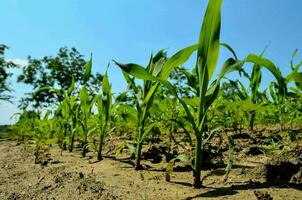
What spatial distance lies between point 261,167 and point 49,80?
35114 mm

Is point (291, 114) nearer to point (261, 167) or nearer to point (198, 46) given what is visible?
point (261, 167)

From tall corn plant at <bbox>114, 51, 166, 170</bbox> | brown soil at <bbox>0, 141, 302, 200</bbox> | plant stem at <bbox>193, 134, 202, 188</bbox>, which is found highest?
tall corn plant at <bbox>114, 51, 166, 170</bbox>

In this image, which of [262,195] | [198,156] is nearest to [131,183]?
[198,156]

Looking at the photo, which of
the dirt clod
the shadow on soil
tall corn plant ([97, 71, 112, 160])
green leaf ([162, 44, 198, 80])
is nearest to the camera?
the dirt clod

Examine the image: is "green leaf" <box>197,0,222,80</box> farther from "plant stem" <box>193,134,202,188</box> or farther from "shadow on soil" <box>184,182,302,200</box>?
"shadow on soil" <box>184,182,302,200</box>

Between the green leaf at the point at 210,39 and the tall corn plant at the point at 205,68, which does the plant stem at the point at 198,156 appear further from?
the green leaf at the point at 210,39

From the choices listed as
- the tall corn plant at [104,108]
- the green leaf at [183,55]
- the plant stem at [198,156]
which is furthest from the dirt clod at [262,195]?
the tall corn plant at [104,108]

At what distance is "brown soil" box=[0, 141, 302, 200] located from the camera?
156cm

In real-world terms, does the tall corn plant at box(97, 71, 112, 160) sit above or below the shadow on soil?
above

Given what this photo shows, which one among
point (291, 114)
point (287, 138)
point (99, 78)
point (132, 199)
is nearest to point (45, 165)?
point (132, 199)

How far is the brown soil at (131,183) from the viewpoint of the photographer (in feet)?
5.13

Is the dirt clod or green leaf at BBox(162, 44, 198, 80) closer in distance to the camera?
the dirt clod

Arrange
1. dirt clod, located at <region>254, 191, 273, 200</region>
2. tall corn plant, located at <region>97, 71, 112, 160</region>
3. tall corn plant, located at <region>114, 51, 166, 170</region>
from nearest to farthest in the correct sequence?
dirt clod, located at <region>254, 191, 273, 200</region> < tall corn plant, located at <region>114, 51, 166, 170</region> < tall corn plant, located at <region>97, 71, 112, 160</region>

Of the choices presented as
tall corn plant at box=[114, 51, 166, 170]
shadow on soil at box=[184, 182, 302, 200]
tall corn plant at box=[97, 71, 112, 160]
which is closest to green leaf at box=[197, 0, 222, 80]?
tall corn plant at box=[114, 51, 166, 170]
